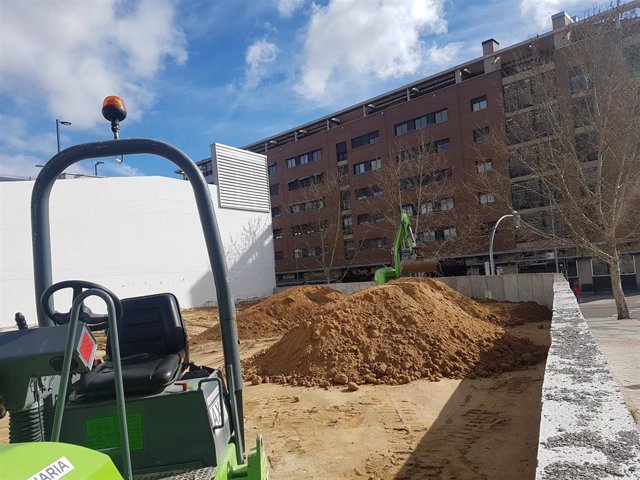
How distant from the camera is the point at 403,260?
20781 mm

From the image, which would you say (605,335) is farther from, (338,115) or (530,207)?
(338,115)

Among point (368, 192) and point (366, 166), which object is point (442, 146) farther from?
point (368, 192)

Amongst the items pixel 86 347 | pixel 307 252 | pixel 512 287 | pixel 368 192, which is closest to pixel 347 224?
pixel 368 192

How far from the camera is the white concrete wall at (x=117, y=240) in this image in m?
25.0

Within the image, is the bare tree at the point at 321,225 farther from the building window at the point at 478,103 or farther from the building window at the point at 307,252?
the building window at the point at 478,103

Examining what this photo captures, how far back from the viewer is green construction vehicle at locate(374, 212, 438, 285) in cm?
1891

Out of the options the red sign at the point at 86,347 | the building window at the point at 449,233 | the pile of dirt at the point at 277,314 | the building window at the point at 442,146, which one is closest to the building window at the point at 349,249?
the building window at the point at 449,233

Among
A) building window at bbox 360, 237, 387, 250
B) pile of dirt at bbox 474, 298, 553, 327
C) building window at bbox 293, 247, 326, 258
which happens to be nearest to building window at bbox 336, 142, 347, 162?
building window at bbox 360, 237, 387, 250

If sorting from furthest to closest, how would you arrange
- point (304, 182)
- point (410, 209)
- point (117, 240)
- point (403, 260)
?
point (304, 182) → point (410, 209) → point (117, 240) → point (403, 260)

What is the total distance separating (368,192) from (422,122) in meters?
8.71

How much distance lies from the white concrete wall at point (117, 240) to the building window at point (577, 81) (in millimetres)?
18969

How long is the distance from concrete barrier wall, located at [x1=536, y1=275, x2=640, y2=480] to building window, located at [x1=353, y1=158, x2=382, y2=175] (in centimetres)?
4434

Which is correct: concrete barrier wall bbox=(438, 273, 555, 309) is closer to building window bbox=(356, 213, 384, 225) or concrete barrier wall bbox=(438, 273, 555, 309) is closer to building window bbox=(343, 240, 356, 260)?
building window bbox=(356, 213, 384, 225)

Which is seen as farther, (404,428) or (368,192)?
(368,192)
